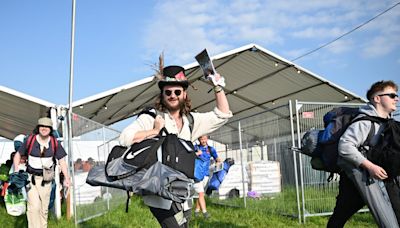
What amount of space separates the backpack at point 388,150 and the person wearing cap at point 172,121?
1.27 m

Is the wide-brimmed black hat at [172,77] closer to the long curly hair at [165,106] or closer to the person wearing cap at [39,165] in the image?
the long curly hair at [165,106]

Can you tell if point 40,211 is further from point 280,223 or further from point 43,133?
point 280,223

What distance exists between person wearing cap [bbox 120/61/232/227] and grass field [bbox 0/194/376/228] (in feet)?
14.3

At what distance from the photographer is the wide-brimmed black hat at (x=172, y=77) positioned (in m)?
3.45

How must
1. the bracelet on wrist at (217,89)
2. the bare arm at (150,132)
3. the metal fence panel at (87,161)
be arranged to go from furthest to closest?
1. the metal fence panel at (87,161)
2. the bracelet on wrist at (217,89)
3. the bare arm at (150,132)

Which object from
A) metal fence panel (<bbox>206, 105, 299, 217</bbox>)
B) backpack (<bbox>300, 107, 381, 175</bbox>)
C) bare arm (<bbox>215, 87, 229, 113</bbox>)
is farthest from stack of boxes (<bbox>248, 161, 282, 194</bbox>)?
bare arm (<bbox>215, 87, 229, 113</bbox>)

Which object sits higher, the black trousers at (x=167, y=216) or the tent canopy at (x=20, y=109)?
the tent canopy at (x=20, y=109)

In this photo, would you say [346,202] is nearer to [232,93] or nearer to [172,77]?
[172,77]

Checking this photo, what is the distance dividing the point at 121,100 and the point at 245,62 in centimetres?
394

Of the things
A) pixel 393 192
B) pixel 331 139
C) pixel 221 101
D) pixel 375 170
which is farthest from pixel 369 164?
pixel 221 101

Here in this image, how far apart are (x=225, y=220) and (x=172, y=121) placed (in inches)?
207

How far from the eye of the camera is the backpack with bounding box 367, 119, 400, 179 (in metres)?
3.61

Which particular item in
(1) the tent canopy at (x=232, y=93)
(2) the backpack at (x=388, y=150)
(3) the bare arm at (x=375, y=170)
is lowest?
(3) the bare arm at (x=375, y=170)

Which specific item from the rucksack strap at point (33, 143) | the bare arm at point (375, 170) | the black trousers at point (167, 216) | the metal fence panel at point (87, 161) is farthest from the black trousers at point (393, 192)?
the metal fence panel at point (87, 161)
